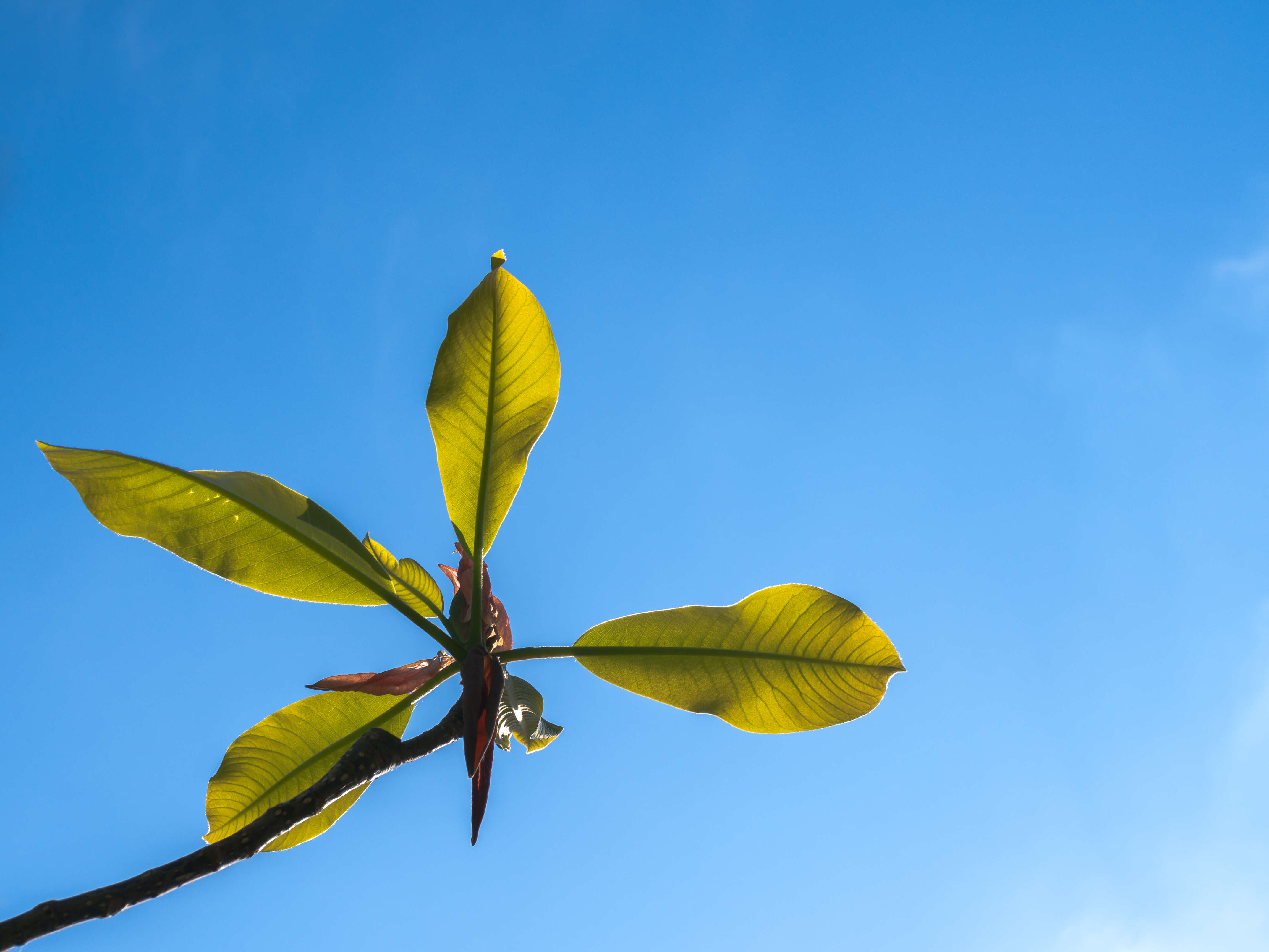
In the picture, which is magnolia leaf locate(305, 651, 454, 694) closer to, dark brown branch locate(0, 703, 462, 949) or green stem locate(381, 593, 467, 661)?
green stem locate(381, 593, 467, 661)

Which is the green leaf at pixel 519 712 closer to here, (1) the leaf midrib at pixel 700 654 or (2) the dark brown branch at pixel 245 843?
(1) the leaf midrib at pixel 700 654

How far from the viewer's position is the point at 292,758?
1399 millimetres

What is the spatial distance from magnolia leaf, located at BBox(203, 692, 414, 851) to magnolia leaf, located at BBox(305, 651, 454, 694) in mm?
56

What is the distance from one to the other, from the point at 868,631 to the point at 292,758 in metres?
1.11

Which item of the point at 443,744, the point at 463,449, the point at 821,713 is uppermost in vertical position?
the point at 463,449

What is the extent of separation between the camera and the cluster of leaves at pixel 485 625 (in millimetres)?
1305

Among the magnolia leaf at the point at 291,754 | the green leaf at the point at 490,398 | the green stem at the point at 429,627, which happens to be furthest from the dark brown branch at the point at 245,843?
the green leaf at the point at 490,398

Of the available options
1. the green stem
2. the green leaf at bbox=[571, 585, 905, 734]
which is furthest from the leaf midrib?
the green stem

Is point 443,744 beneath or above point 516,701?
beneath

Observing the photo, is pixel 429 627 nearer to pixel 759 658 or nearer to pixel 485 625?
pixel 485 625

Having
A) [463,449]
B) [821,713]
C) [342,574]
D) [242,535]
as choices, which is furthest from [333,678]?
[821,713]

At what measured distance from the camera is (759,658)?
1395 mm

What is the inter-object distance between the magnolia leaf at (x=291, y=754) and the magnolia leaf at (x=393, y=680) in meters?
0.06

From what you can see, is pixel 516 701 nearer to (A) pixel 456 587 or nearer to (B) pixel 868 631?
(A) pixel 456 587
